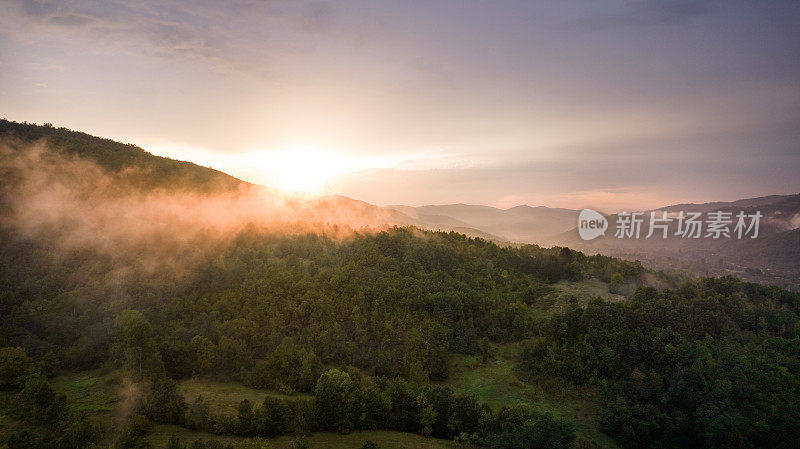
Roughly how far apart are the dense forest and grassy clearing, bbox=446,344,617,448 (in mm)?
1058

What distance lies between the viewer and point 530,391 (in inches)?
1144

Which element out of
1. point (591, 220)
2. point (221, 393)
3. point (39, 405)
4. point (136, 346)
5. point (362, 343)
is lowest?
point (221, 393)

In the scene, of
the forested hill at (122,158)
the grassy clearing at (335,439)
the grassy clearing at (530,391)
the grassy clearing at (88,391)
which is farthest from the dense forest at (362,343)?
the forested hill at (122,158)

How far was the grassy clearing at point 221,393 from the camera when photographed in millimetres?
23469

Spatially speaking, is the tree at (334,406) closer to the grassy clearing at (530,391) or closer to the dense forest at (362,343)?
the dense forest at (362,343)

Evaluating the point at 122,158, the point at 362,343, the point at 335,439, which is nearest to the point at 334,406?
the point at 335,439

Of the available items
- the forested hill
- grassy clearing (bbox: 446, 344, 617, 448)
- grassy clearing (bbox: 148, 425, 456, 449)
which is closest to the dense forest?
grassy clearing (bbox: 148, 425, 456, 449)

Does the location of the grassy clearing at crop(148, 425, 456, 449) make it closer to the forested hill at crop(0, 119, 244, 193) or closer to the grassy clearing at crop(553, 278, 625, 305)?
the grassy clearing at crop(553, 278, 625, 305)

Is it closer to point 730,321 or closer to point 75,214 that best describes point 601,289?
point 730,321

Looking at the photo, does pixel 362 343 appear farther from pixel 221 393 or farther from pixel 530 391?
pixel 530 391

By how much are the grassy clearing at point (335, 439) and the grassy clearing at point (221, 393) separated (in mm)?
3172

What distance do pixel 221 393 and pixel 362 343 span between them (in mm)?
12345

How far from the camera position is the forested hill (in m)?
44.6

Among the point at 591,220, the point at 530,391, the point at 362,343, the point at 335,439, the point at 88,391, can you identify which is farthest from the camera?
the point at 591,220
